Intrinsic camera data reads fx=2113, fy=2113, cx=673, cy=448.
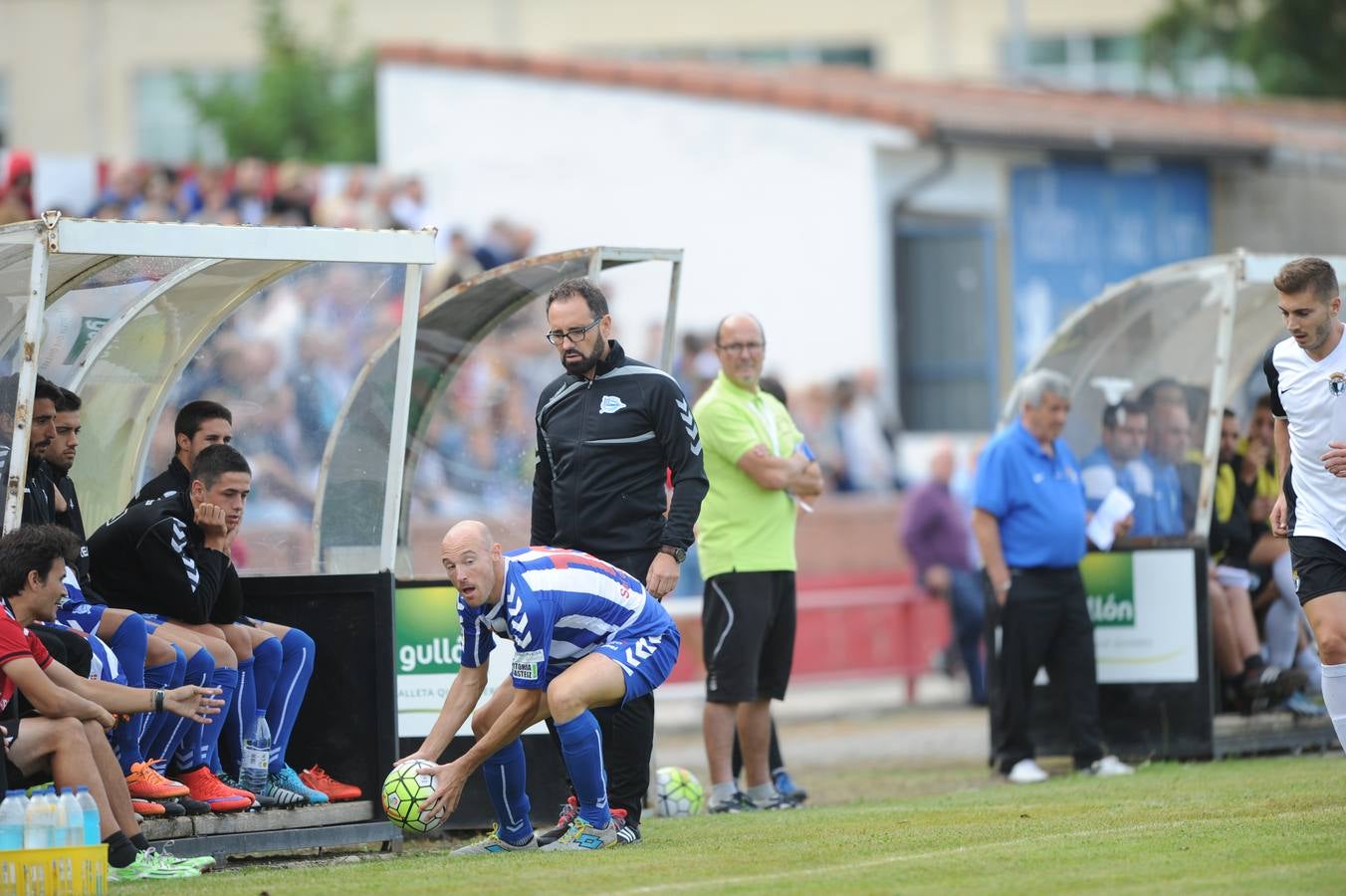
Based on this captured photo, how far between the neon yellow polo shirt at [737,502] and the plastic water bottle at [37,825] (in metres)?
4.36

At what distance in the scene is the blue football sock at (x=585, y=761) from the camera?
865cm

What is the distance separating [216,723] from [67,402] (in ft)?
5.11

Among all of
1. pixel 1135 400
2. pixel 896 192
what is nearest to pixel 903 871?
pixel 1135 400

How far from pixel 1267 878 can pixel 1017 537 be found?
504 cm

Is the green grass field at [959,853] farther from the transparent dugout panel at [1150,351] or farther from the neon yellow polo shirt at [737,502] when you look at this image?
the transparent dugout panel at [1150,351]

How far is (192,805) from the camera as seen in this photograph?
9086 mm

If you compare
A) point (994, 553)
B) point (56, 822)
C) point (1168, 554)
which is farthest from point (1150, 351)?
point (56, 822)

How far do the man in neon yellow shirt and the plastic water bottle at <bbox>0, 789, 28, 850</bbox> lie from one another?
425 centimetres

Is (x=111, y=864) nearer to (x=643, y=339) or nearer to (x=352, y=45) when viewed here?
(x=643, y=339)

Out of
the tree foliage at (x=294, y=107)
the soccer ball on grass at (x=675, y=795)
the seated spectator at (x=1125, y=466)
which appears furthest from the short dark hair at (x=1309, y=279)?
the tree foliage at (x=294, y=107)

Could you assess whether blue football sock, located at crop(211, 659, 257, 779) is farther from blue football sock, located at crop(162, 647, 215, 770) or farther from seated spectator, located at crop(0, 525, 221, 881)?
seated spectator, located at crop(0, 525, 221, 881)

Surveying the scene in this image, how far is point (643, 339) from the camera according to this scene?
77.0ft

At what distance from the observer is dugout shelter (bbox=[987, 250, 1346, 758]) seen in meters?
12.6

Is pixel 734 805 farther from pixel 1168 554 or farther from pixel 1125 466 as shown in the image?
pixel 1125 466
